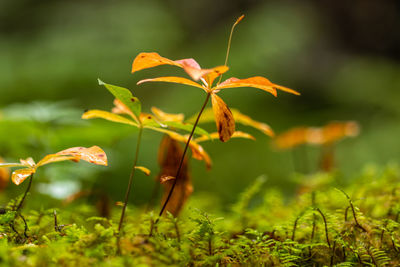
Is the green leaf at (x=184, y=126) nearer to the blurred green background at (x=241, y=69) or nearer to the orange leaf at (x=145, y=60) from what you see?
the orange leaf at (x=145, y=60)

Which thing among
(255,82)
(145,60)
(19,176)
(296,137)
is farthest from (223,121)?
(296,137)

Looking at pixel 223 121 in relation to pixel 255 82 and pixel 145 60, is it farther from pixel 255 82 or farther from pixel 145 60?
pixel 145 60

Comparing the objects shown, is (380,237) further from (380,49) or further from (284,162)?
(380,49)

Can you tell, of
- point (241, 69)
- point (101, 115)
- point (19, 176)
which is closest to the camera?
point (19, 176)

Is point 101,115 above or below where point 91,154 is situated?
above

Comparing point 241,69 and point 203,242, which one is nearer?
point 203,242

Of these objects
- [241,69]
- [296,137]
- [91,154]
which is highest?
[241,69]

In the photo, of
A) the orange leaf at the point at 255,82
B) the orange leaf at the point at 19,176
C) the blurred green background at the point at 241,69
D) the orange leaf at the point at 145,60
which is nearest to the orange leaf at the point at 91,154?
the orange leaf at the point at 19,176

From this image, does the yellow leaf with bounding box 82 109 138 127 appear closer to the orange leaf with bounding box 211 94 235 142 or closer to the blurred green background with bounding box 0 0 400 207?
the orange leaf with bounding box 211 94 235 142

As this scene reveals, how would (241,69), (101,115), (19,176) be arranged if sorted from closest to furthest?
1. (19,176)
2. (101,115)
3. (241,69)

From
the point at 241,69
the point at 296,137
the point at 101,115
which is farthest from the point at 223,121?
the point at 241,69
